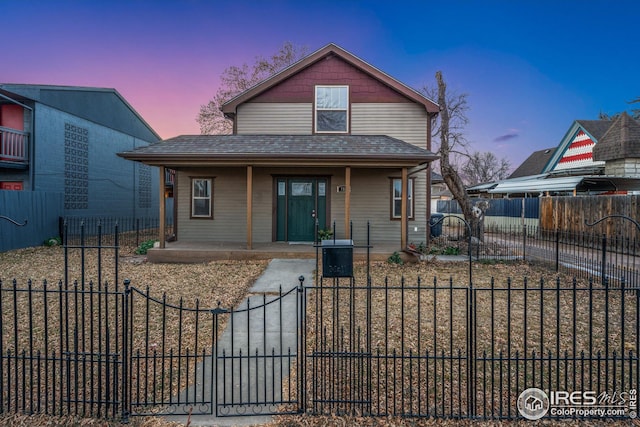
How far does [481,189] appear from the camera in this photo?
2327 centimetres

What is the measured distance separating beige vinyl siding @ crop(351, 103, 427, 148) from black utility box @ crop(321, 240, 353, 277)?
804cm

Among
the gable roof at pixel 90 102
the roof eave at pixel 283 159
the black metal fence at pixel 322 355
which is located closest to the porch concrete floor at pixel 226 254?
the black metal fence at pixel 322 355

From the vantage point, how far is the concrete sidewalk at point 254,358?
289cm

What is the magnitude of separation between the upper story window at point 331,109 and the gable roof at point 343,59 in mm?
1014

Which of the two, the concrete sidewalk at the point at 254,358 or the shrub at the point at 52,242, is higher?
the shrub at the point at 52,242

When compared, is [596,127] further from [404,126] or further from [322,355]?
[322,355]

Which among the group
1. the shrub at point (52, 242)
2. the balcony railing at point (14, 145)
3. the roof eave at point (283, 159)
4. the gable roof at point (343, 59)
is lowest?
the shrub at point (52, 242)

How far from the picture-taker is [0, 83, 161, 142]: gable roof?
13734mm

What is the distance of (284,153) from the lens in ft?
30.9

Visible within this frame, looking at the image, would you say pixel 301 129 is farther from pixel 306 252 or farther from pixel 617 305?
pixel 617 305

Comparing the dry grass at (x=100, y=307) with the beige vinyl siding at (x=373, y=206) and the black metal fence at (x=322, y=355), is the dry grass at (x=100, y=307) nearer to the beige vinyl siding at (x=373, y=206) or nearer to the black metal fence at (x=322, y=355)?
the black metal fence at (x=322, y=355)

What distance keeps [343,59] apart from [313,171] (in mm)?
4467

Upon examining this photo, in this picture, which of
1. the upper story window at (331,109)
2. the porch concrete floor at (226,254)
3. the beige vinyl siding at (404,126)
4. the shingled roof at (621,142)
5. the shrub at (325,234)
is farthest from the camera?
the shingled roof at (621,142)

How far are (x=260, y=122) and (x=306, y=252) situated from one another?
5599mm
